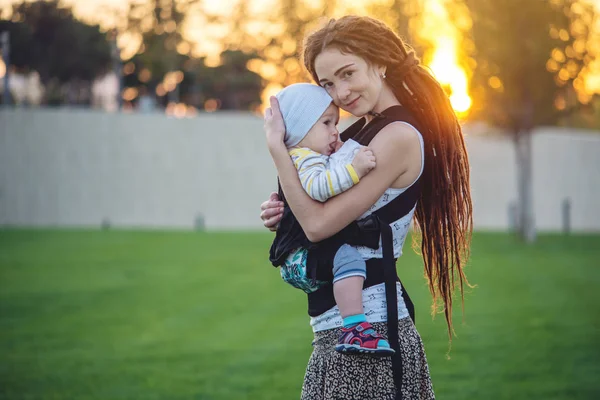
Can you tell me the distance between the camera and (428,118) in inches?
111

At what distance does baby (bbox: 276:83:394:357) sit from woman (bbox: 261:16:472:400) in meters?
0.03

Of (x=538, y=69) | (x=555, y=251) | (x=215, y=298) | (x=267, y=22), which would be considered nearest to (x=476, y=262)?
(x=555, y=251)

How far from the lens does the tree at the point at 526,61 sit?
21312 millimetres

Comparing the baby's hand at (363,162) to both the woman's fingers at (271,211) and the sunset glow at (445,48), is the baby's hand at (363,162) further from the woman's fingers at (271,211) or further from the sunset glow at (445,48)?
the sunset glow at (445,48)

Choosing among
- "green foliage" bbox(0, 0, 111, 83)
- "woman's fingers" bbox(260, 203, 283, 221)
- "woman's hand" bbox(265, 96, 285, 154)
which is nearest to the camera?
"woman's hand" bbox(265, 96, 285, 154)

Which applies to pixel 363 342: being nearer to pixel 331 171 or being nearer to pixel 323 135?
pixel 331 171

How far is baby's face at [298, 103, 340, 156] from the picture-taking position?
270cm

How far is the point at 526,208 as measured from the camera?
21625 millimetres

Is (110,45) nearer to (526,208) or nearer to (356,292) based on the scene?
(526,208)

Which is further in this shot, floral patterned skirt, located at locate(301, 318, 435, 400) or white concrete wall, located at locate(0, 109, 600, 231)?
white concrete wall, located at locate(0, 109, 600, 231)

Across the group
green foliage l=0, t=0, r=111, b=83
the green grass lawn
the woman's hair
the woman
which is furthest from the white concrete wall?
the woman

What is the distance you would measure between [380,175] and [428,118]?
0.36 metres

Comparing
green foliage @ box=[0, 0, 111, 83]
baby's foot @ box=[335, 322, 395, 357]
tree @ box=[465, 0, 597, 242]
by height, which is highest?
green foliage @ box=[0, 0, 111, 83]

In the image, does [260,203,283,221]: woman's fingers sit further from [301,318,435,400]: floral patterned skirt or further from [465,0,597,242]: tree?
[465,0,597,242]: tree
